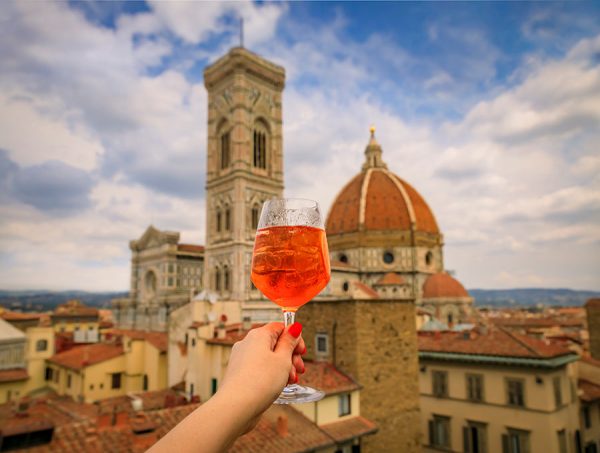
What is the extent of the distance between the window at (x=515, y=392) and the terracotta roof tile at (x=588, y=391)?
145 inches

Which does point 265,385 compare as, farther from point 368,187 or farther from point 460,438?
point 368,187

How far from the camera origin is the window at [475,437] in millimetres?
19516

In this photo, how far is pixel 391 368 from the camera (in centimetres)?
1677

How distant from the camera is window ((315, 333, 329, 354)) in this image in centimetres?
1706

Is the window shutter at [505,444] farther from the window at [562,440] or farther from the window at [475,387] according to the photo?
the window at [562,440]

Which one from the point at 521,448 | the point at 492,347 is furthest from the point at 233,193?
the point at 521,448

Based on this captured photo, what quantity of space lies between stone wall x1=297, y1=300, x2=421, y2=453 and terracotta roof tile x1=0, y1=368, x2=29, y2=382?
1791cm

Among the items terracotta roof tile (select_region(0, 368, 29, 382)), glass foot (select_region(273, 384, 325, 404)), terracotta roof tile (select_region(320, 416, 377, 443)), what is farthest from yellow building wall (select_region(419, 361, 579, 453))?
terracotta roof tile (select_region(0, 368, 29, 382))

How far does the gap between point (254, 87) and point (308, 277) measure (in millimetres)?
44994

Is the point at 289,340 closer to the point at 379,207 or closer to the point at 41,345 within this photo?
the point at 41,345

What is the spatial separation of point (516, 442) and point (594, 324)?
13932 mm

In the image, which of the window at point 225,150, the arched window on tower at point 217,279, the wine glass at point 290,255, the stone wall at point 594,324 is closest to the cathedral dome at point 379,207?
the window at point 225,150

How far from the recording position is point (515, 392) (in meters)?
18.8

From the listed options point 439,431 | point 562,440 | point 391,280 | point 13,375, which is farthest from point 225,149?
point 562,440
